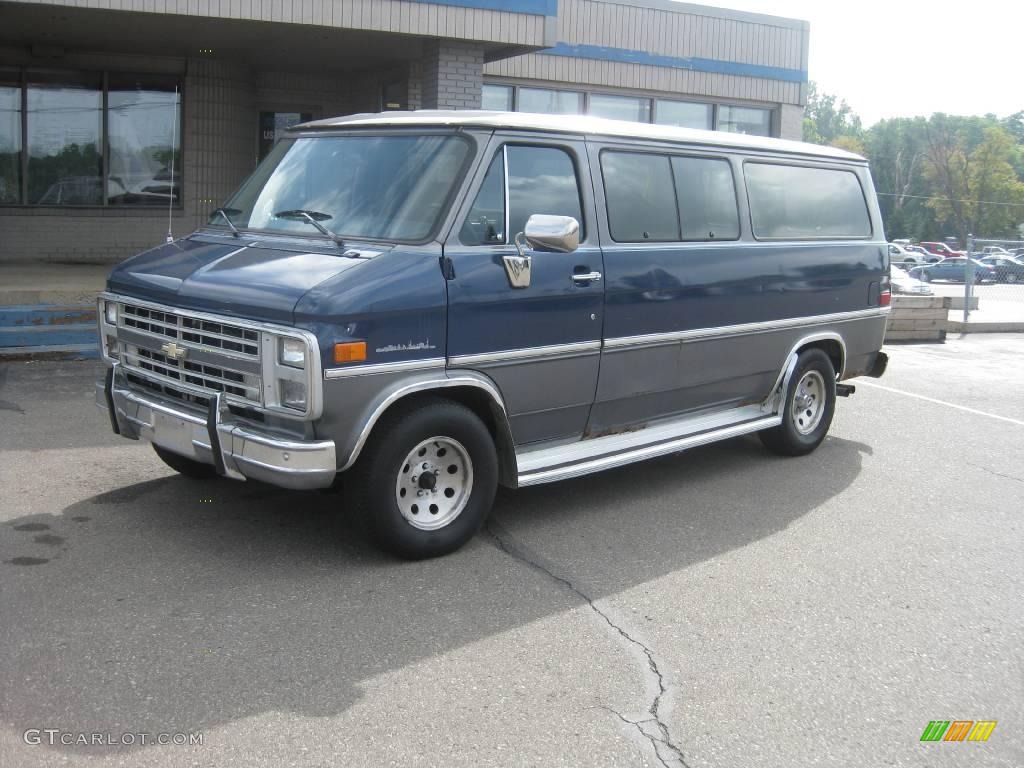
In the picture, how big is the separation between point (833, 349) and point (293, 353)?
15.5 feet

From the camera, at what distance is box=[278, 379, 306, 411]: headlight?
469 centimetres

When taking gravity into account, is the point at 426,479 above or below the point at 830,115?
below

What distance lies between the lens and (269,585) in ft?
15.9

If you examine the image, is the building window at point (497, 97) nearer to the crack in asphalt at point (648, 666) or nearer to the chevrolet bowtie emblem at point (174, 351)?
the crack in asphalt at point (648, 666)

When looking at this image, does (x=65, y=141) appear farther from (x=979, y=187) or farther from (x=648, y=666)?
(x=979, y=187)

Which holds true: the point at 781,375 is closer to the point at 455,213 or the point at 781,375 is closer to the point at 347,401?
the point at 455,213

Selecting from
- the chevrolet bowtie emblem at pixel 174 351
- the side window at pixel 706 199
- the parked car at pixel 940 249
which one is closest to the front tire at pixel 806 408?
the side window at pixel 706 199

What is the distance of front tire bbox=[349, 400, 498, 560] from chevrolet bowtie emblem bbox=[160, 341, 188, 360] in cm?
105

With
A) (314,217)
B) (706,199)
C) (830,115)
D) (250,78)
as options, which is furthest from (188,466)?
(830,115)

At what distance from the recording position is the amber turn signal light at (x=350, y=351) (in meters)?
4.69

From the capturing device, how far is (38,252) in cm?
1487

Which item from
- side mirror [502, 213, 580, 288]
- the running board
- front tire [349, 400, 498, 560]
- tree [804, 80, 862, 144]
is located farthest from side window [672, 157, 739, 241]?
tree [804, 80, 862, 144]

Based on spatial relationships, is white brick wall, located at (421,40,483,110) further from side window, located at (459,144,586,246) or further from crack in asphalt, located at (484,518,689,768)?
crack in asphalt, located at (484,518,689,768)

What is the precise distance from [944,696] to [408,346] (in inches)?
108
